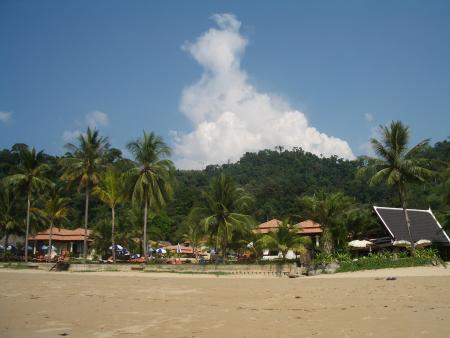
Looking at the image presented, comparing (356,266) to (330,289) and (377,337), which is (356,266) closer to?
(330,289)

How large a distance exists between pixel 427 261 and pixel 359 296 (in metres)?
14.4

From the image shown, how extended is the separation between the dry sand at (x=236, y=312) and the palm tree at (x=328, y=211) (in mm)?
12865

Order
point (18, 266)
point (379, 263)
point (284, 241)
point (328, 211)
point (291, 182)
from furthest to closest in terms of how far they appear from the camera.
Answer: point (291, 182) < point (18, 266) < point (328, 211) < point (284, 241) < point (379, 263)

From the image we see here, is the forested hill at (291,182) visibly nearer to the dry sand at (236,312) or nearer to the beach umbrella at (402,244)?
the beach umbrella at (402,244)

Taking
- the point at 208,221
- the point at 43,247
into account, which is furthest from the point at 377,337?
the point at 43,247

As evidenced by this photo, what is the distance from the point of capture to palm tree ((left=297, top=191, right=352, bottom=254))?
96.4 ft

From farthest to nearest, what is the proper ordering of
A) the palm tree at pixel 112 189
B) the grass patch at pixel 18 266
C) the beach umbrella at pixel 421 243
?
the palm tree at pixel 112 189
the grass patch at pixel 18 266
the beach umbrella at pixel 421 243

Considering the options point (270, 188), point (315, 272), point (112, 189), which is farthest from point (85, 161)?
point (270, 188)

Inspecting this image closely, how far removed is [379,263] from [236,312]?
16307mm

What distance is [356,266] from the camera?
81.4ft

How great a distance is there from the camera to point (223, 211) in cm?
3162

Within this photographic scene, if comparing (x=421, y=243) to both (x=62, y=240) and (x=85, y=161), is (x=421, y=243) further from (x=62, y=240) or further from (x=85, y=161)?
(x=62, y=240)

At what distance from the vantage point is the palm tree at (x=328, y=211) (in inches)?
1156

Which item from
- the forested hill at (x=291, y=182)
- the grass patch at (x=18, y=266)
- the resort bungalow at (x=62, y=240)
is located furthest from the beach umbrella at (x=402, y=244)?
the resort bungalow at (x=62, y=240)
